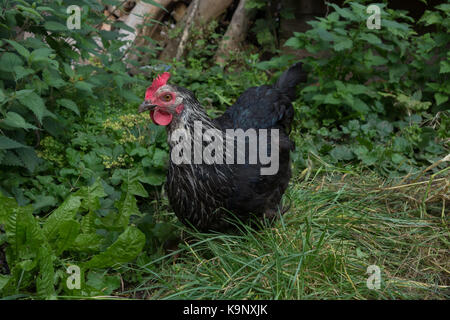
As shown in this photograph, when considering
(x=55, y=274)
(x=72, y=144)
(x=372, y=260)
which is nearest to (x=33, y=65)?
(x=72, y=144)

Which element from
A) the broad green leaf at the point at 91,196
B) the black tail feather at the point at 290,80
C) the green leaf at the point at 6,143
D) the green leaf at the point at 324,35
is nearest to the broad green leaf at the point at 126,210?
the broad green leaf at the point at 91,196

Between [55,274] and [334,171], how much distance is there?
7.54 feet

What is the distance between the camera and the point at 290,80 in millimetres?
3381

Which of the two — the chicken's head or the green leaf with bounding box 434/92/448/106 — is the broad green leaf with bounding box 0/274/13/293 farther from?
the green leaf with bounding box 434/92/448/106

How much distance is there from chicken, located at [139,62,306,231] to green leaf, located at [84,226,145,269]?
A: 0.33m

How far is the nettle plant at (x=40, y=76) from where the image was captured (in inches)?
97.7

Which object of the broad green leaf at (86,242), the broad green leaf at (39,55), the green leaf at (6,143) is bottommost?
the broad green leaf at (86,242)

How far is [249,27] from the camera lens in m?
5.44

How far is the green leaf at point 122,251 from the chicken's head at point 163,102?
Answer: 2.07 feet

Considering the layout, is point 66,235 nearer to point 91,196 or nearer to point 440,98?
point 91,196

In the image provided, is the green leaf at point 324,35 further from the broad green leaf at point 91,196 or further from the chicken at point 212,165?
the broad green leaf at point 91,196

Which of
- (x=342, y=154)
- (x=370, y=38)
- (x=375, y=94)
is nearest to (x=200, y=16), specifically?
(x=370, y=38)

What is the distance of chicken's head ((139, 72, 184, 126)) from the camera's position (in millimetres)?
2408

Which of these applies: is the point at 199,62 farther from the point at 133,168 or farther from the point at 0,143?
the point at 0,143
